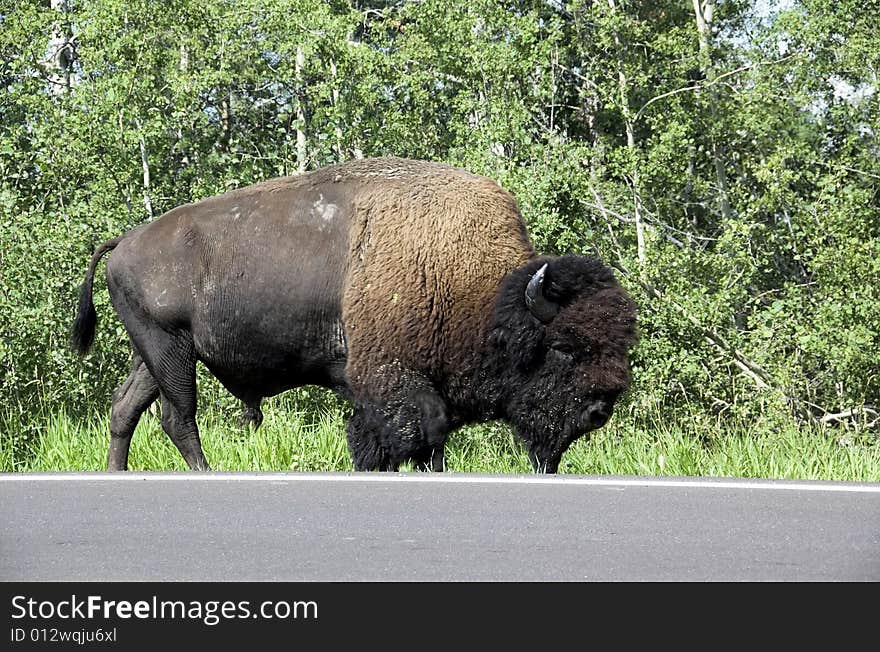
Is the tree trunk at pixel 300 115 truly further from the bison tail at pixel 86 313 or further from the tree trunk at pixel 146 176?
the bison tail at pixel 86 313

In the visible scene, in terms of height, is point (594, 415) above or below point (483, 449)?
above

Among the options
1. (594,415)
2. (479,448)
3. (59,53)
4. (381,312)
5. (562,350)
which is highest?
(381,312)

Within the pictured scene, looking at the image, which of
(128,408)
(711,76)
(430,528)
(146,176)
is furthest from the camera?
(711,76)

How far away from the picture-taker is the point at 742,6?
72.7 feet

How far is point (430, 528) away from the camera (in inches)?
223

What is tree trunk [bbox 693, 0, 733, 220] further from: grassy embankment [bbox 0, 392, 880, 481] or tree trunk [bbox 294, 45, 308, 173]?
grassy embankment [bbox 0, 392, 880, 481]

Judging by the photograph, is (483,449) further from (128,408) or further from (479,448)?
(128,408)

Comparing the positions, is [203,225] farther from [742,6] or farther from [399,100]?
[742,6]

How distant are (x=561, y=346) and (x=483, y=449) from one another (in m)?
3.09

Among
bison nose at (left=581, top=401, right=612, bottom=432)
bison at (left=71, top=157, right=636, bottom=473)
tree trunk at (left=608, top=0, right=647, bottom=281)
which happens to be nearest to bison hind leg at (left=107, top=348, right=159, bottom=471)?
bison at (left=71, top=157, right=636, bottom=473)

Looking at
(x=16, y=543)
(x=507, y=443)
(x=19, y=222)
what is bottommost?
(x=507, y=443)

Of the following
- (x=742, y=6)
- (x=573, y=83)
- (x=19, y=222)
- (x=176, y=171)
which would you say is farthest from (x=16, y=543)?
(x=742, y=6)

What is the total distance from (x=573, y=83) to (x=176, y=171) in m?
6.36

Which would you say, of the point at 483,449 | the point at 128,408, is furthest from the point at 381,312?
the point at 483,449
